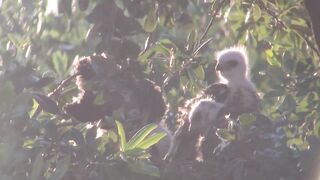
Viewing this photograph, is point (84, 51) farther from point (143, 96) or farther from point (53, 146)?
point (53, 146)

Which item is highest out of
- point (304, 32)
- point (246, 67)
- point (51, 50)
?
point (304, 32)

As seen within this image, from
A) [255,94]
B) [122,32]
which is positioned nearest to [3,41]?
[122,32]

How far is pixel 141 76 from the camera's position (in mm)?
3057

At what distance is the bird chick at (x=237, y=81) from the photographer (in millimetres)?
3946

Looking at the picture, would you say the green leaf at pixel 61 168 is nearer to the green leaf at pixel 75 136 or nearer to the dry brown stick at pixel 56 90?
the green leaf at pixel 75 136

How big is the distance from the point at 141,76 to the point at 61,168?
708 mm

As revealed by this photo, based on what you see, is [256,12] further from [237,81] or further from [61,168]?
[237,81]

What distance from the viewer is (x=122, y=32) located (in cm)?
310

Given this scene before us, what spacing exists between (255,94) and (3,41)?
4.62 ft

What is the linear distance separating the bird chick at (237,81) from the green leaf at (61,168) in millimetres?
1442

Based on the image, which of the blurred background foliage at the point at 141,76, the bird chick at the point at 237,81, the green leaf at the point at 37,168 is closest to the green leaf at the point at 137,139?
the blurred background foliage at the point at 141,76

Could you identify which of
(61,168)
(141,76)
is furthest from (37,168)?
(141,76)

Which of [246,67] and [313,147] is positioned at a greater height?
[313,147]

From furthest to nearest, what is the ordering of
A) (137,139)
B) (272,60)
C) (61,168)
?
(272,60)
(137,139)
(61,168)
